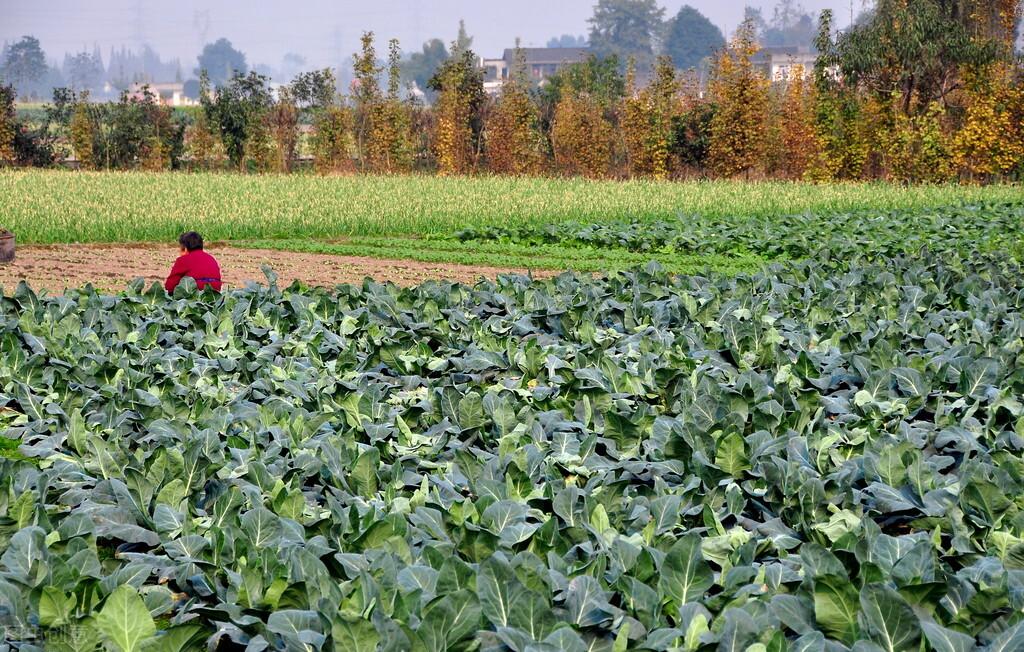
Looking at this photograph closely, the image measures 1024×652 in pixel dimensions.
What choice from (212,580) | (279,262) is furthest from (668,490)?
(279,262)

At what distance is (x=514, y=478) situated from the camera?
14.4 ft

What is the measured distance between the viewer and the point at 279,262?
16625 millimetres

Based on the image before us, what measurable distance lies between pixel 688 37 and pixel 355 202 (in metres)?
161

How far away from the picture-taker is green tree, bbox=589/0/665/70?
168 meters

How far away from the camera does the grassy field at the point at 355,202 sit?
65.5 ft

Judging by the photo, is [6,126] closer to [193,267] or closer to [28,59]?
[193,267]

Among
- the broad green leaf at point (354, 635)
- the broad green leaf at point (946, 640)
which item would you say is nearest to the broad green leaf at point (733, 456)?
the broad green leaf at point (946, 640)

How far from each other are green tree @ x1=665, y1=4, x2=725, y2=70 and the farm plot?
6752 inches

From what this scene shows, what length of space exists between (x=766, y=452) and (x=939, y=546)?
0.91m

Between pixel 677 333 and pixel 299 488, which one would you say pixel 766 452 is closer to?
pixel 299 488

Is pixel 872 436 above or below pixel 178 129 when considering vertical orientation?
below

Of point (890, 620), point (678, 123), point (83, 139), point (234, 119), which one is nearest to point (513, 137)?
point (678, 123)

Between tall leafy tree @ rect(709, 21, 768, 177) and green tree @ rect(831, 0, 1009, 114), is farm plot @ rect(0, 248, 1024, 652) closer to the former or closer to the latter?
tall leafy tree @ rect(709, 21, 768, 177)

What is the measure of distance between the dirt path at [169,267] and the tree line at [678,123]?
24.4 m
